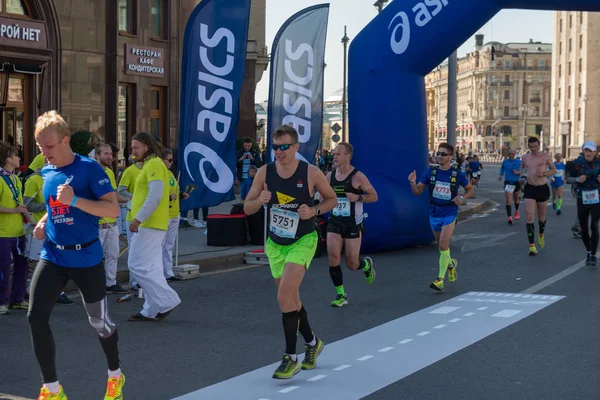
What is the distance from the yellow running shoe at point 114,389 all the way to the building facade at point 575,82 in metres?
93.8

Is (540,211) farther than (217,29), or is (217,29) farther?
(540,211)

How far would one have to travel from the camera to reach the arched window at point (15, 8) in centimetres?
1920

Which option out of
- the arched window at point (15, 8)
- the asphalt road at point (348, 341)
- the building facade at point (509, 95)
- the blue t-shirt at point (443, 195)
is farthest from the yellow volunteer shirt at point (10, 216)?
the building facade at point (509, 95)

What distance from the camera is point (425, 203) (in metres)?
14.4

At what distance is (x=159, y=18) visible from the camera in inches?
991

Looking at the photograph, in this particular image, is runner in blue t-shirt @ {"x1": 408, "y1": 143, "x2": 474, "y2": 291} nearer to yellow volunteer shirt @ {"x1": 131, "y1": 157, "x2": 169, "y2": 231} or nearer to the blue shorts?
Result: the blue shorts

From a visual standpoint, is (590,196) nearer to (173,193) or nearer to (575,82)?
(173,193)

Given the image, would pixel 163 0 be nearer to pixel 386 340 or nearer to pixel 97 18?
pixel 97 18

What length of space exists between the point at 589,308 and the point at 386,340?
8.41 ft

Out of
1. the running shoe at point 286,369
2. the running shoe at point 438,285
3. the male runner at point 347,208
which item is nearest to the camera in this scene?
the running shoe at point 286,369

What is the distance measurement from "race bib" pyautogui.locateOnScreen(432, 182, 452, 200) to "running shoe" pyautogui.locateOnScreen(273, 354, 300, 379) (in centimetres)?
484

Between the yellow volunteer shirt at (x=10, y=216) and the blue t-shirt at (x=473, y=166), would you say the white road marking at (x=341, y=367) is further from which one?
the blue t-shirt at (x=473, y=166)

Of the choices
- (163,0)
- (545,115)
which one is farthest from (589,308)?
(545,115)

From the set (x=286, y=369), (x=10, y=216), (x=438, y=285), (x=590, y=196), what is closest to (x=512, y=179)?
(x=590, y=196)
